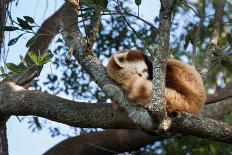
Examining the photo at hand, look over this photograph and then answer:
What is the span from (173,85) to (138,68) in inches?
25.9

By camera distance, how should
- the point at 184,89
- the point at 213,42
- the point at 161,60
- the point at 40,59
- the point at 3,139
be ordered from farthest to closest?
the point at 213,42, the point at 3,139, the point at 184,89, the point at 40,59, the point at 161,60

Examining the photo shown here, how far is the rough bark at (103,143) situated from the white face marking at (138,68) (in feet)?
6.26

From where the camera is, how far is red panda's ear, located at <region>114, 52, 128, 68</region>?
A: 5050mm

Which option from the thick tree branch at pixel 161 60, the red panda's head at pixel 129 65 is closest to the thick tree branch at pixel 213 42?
the red panda's head at pixel 129 65

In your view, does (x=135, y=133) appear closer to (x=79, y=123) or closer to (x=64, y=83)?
(x=64, y=83)

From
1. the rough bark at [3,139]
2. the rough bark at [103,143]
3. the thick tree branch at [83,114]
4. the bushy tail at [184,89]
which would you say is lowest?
the rough bark at [103,143]

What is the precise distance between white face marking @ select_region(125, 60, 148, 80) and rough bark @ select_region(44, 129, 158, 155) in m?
1.91

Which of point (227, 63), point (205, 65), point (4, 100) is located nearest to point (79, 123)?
point (4, 100)

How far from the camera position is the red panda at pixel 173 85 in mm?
4434

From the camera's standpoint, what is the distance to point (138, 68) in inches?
204

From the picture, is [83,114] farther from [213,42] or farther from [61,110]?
[213,42]

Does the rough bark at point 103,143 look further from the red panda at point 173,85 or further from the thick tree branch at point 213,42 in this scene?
the thick tree branch at point 213,42

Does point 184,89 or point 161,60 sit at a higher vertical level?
point 161,60

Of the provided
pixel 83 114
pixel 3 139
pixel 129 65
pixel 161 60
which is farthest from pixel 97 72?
pixel 3 139
